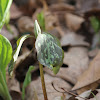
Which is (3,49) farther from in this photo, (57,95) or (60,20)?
(60,20)

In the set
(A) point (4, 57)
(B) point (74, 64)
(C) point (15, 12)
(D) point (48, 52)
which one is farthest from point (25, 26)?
(D) point (48, 52)

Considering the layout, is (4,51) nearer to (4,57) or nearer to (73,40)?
(4,57)

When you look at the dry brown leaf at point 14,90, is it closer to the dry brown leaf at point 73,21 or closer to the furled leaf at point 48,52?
the furled leaf at point 48,52

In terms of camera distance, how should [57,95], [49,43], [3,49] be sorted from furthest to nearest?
[57,95] < [3,49] < [49,43]

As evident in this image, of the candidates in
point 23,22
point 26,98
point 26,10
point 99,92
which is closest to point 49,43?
point 99,92

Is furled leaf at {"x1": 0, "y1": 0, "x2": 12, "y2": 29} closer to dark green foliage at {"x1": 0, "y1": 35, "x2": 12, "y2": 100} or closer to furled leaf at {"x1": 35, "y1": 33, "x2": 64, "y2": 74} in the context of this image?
dark green foliage at {"x1": 0, "y1": 35, "x2": 12, "y2": 100}

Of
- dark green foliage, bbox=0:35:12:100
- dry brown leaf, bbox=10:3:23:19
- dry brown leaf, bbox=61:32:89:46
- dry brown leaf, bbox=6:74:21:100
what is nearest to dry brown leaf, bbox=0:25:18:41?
dry brown leaf, bbox=10:3:23:19

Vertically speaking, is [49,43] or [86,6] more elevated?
[49,43]

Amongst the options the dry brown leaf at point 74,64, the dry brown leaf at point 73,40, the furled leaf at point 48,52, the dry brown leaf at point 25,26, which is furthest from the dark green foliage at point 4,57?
the dry brown leaf at point 25,26
